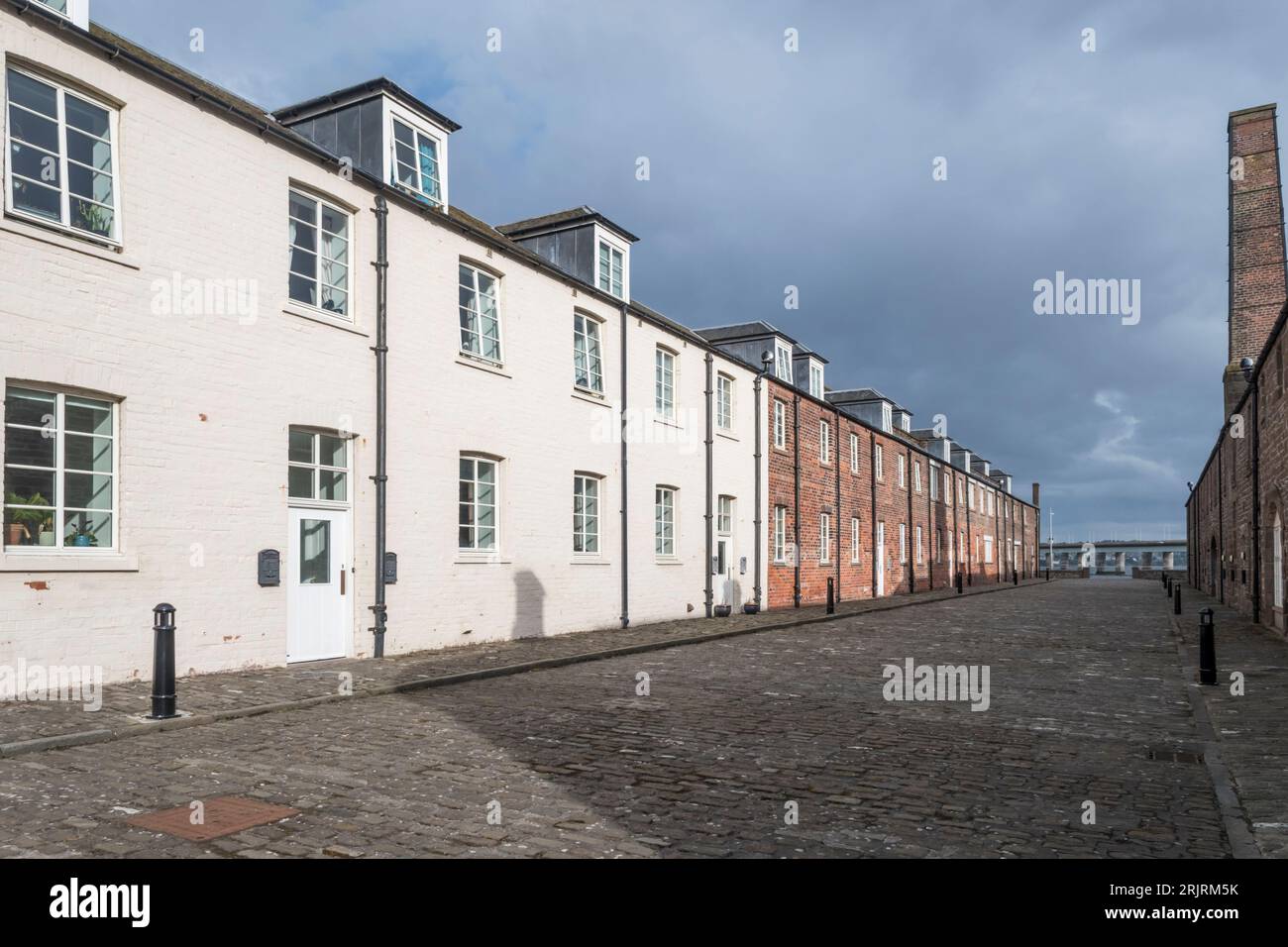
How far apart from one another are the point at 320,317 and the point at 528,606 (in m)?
6.16

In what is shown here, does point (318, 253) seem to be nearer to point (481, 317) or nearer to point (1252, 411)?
point (481, 317)

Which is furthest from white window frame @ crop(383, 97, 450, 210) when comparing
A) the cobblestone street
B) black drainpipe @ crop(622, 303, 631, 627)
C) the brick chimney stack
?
the brick chimney stack

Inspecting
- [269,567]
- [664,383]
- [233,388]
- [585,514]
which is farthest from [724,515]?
[233,388]

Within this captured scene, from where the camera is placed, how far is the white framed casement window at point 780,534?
86.1ft

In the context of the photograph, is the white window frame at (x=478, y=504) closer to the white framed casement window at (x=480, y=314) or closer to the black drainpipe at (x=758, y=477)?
the white framed casement window at (x=480, y=314)

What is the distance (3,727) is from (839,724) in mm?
6893

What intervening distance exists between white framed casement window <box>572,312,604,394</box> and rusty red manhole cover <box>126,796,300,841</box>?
12.6 meters

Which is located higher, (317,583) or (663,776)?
(317,583)

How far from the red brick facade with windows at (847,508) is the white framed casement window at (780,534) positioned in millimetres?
32

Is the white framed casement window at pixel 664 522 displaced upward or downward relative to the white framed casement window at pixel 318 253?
downward

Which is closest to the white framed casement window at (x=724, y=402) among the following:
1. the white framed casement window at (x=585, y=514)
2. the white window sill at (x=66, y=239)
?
the white framed casement window at (x=585, y=514)

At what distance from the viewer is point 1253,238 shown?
34250 mm
